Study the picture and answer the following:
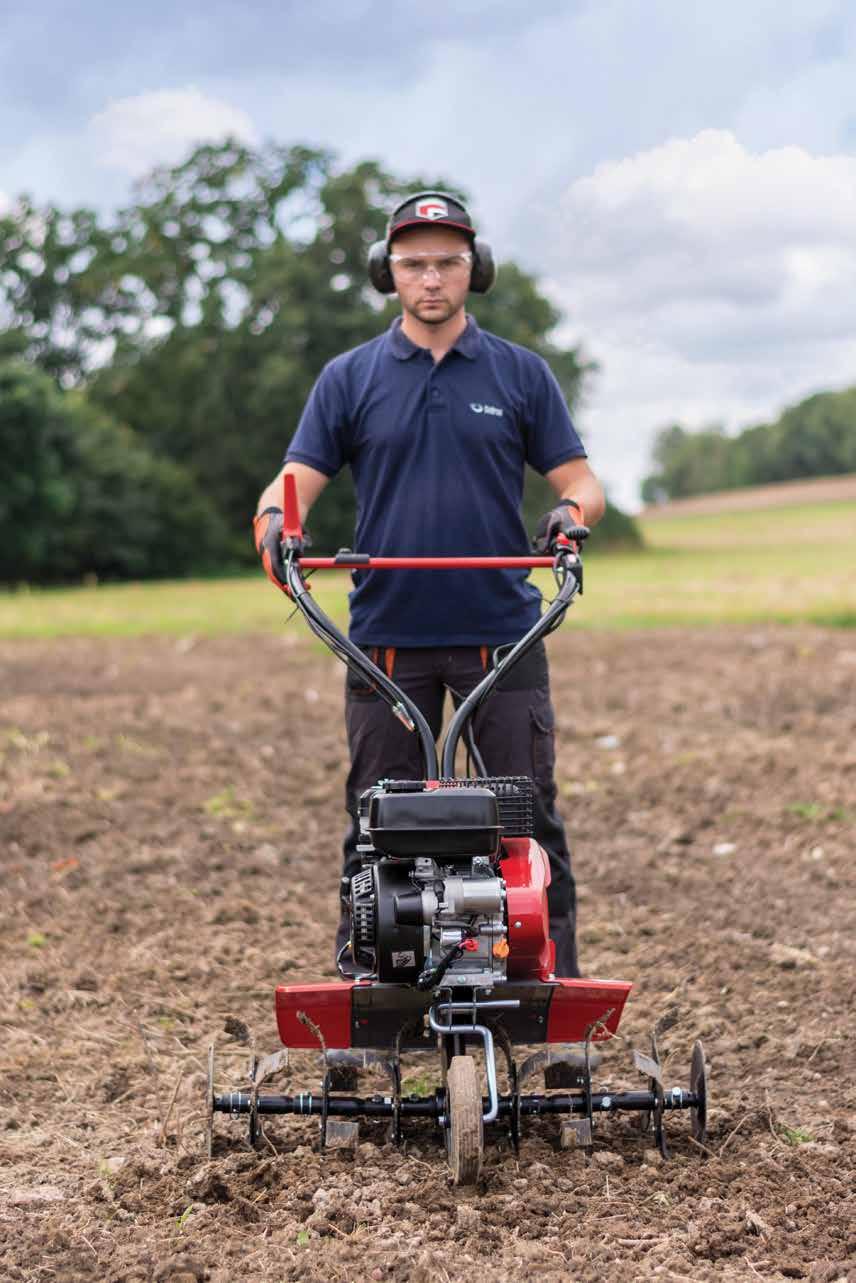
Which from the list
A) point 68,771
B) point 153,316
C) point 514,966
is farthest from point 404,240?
point 153,316

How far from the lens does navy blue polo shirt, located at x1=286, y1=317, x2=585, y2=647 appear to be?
4.53m

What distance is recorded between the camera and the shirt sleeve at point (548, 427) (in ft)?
15.2

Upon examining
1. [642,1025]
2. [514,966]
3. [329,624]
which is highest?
[329,624]

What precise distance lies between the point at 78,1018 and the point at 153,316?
47628 mm

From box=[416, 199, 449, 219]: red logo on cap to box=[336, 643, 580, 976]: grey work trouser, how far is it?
1.28m

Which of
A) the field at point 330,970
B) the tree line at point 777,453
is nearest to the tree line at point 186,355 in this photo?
the field at point 330,970

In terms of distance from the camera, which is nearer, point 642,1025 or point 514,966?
point 514,966

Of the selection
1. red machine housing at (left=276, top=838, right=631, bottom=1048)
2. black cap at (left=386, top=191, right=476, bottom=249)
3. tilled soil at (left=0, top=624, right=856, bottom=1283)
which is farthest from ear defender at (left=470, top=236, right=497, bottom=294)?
tilled soil at (left=0, top=624, right=856, bottom=1283)

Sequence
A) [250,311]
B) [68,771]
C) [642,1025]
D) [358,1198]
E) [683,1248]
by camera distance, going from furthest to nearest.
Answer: [250,311] < [68,771] < [642,1025] < [358,1198] < [683,1248]

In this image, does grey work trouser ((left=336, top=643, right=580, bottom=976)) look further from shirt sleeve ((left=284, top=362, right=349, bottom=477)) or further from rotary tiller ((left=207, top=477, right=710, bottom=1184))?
shirt sleeve ((left=284, top=362, right=349, bottom=477))

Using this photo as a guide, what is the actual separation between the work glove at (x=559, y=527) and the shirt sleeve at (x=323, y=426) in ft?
2.29

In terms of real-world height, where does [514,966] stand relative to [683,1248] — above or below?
above

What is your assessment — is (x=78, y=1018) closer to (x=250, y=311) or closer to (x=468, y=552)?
(x=468, y=552)

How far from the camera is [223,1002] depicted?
5430 millimetres
